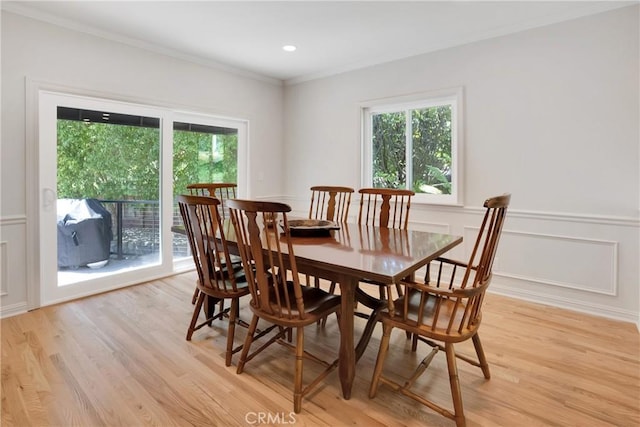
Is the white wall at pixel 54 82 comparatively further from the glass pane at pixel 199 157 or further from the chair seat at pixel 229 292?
the chair seat at pixel 229 292

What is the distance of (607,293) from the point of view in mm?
2809

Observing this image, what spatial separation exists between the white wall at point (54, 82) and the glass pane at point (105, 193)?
0.85 ft

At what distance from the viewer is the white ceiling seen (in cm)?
274

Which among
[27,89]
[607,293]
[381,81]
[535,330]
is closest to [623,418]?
[535,330]

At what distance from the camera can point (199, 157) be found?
4.15 m

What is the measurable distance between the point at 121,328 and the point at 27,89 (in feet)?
6.70

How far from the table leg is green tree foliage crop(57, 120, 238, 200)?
2.78 meters

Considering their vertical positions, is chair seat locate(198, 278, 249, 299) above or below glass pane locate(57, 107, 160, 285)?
below

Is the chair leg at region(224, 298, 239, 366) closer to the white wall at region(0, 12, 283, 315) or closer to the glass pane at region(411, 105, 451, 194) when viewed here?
the white wall at region(0, 12, 283, 315)

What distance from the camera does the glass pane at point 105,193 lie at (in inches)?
123

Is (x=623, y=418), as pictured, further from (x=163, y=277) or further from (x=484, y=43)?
(x=163, y=277)

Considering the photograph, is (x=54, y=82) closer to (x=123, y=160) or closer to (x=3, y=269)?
(x=123, y=160)

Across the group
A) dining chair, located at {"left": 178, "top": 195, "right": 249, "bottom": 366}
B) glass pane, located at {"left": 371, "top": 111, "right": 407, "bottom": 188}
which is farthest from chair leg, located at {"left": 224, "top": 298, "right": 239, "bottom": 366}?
glass pane, located at {"left": 371, "top": 111, "right": 407, "bottom": 188}

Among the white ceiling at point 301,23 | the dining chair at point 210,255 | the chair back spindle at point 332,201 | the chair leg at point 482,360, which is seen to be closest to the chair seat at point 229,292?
the dining chair at point 210,255
